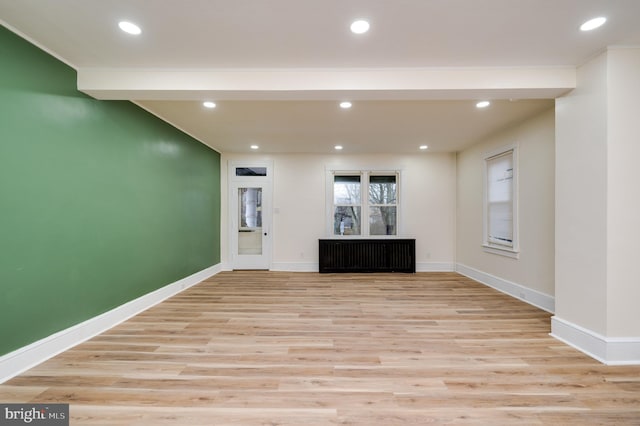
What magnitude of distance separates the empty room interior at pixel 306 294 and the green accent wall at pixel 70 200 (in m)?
0.02

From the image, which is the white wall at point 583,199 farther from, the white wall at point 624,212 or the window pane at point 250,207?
the window pane at point 250,207

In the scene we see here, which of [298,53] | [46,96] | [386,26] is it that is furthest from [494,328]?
A: [46,96]

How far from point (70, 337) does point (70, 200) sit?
1285 millimetres

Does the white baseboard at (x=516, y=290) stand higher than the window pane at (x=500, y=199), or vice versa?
the window pane at (x=500, y=199)

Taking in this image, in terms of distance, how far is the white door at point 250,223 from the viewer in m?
6.03

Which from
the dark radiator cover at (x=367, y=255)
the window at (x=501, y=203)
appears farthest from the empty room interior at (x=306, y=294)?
the dark radiator cover at (x=367, y=255)

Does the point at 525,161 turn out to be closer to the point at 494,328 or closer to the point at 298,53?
the point at 494,328

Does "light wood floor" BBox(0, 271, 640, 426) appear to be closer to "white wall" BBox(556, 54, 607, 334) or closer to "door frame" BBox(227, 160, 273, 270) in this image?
"white wall" BBox(556, 54, 607, 334)

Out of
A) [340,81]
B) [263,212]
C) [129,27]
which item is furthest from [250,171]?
[129,27]

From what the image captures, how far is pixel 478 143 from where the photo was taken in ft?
16.6

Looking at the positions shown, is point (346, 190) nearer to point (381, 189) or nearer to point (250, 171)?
point (381, 189)

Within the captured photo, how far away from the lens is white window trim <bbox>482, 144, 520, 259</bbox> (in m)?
3.97

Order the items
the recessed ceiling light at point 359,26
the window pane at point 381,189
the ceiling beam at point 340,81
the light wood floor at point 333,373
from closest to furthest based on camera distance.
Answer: the light wood floor at point 333,373 < the recessed ceiling light at point 359,26 < the ceiling beam at point 340,81 < the window pane at point 381,189

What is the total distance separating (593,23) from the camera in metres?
1.93
